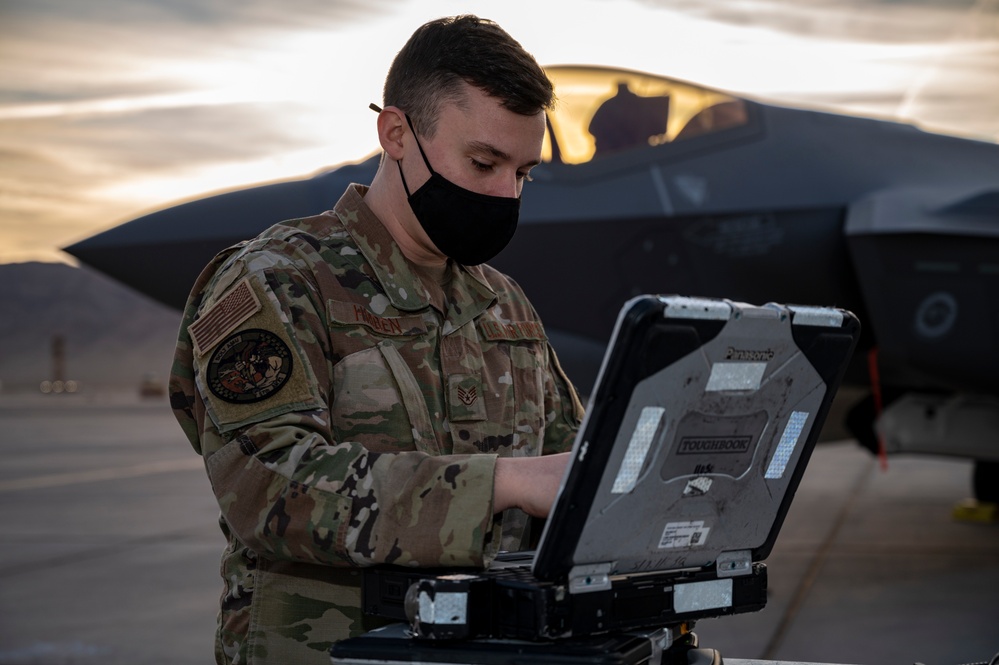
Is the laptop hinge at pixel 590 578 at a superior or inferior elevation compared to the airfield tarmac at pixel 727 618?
superior

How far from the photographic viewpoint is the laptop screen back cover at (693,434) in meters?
1.21

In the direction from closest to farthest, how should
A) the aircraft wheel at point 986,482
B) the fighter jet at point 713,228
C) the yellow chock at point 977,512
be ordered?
the fighter jet at point 713,228, the yellow chock at point 977,512, the aircraft wheel at point 986,482

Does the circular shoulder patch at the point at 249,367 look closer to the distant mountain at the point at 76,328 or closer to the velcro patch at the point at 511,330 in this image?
the velcro patch at the point at 511,330

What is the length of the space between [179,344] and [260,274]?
24cm

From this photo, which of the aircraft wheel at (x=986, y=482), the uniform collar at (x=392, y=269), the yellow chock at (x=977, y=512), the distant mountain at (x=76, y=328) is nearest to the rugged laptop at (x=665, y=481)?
Result: the uniform collar at (x=392, y=269)

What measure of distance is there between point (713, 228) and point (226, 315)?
530 centimetres

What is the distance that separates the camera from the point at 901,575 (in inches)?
262

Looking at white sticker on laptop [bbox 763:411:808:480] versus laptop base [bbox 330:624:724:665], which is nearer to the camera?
laptop base [bbox 330:624:724:665]

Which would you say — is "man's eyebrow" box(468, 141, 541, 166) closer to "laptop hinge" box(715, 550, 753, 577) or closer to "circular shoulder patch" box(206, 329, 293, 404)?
"circular shoulder patch" box(206, 329, 293, 404)

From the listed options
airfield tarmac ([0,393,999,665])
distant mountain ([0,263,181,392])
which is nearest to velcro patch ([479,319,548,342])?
airfield tarmac ([0,393,999,665])

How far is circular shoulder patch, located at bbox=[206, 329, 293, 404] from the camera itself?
1.51 meters

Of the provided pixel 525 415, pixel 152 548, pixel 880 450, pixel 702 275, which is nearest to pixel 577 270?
pixel 702 275

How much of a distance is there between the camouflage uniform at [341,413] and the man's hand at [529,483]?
0.02 metres

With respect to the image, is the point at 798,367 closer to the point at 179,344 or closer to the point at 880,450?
the point at 179,344
